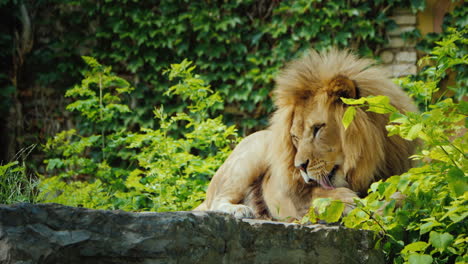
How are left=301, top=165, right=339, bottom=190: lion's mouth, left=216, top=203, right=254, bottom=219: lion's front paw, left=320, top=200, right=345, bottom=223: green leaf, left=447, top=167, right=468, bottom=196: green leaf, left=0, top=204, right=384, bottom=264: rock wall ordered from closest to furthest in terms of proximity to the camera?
1. left=0, top=204, right=384, bottom=264: rock wall
2. left=447, top=167, right=468, bottom=196: green leaf
3. left=320, top=200, right=345, bottom=223: green leaf
4. left=301, top=165, right=339, bottom=190: lion's mouth
5. left=216, top=203, right=254, bottom=219: lion's front paw

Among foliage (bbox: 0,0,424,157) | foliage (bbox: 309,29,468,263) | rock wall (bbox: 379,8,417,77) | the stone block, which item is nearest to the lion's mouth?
foliage (bbox: 309,29,468,263)

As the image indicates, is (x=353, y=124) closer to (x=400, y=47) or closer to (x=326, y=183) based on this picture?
(x=326, y=183)

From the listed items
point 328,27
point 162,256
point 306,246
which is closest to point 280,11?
point 328,27

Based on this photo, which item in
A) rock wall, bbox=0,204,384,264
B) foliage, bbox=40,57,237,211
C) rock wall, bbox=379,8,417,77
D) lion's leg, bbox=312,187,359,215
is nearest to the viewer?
rock wall, bbox=0,204,384,264

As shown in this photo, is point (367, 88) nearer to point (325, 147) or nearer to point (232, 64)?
point (325, 147)

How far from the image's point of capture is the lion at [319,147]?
2930mm

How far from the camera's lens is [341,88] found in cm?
301

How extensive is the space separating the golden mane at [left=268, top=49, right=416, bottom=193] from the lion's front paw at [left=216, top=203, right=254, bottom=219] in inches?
10.5

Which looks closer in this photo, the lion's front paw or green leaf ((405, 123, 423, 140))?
green leaf ((405, 123, 423, 140))

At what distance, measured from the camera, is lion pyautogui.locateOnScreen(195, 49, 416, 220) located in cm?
293

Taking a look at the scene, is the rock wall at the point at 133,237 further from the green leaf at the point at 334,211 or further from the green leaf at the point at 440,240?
the green leaf at the point at 440,240

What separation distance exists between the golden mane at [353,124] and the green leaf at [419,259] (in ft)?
2.98

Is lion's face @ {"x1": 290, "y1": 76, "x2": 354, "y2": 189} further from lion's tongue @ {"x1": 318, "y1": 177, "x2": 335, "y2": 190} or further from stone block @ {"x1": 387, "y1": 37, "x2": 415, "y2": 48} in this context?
stone block @ {"x1": 387, "y1": 37, "x2": 415, "y2": 48}

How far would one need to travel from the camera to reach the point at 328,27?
674 centimetres
